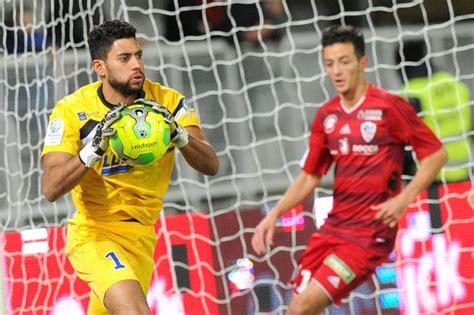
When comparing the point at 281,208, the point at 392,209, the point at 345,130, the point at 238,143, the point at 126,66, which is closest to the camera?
the point at 392,209

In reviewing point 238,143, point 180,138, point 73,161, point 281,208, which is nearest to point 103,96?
point 73,161

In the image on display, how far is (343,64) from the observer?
16.6 ft

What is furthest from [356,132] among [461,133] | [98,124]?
[461,133]

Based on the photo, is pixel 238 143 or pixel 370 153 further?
pixel 238 143

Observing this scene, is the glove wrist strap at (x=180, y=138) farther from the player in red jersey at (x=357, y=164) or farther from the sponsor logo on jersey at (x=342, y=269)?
the sponsor logo on jersey at (x=342, y=269)

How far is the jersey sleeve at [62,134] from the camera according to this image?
534 cm

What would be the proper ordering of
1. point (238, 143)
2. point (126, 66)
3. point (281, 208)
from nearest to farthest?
point (281, 208)
point (126, 66)
point (238, 143)

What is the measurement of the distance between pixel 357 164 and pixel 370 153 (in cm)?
8

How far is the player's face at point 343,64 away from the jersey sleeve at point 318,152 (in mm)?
250

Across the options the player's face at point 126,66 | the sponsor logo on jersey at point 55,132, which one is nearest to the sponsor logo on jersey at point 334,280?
the player's face at point 126,66

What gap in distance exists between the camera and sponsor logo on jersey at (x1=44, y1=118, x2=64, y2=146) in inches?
211

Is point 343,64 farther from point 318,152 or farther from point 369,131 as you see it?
point 318,152

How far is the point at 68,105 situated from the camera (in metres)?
5.48

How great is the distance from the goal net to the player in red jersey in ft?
5.16
